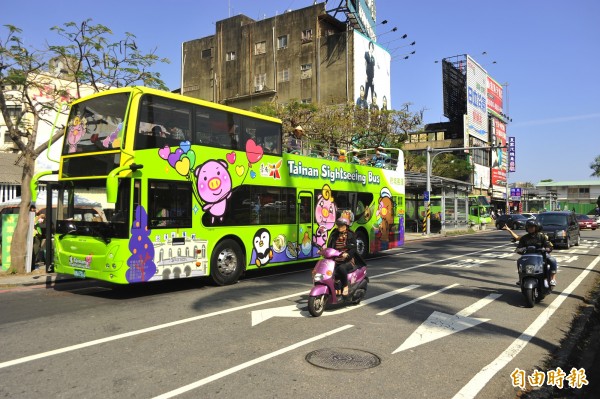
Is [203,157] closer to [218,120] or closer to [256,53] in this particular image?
[218,120]

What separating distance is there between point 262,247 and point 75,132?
16.4 ft

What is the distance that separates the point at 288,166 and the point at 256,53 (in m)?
37.9

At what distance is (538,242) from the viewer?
28.3 ft

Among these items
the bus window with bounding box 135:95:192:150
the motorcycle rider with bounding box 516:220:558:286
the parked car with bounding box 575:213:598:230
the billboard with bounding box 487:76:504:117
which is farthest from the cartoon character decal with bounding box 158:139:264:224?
the billboard with bounding box 487:76:504:117

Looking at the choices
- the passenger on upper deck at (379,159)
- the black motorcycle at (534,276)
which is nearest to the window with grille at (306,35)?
the passenger on upper deck at (379,159)

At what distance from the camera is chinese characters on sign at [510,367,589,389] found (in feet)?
14.8

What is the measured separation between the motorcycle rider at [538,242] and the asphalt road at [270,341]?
682 millimetres

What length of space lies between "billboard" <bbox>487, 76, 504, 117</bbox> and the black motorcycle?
65.9 m

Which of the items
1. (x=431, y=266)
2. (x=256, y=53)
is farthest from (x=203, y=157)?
(x=256, y=53)

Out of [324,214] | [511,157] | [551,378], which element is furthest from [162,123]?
[511,157]

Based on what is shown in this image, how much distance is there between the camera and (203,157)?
9672 mm

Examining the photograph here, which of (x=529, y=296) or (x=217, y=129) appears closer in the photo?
(x=529, y=296)

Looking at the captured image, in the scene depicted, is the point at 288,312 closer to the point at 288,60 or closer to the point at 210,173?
the point at 210,173

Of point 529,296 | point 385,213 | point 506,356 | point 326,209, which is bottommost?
point 506,356
